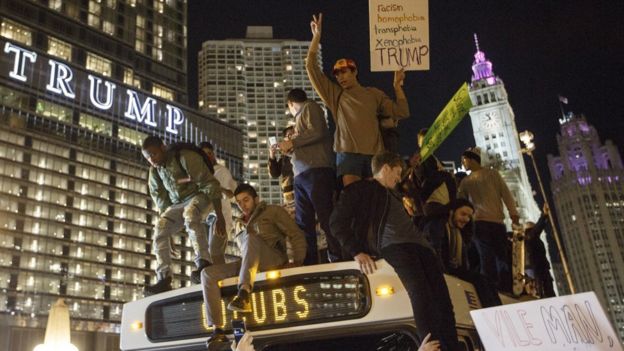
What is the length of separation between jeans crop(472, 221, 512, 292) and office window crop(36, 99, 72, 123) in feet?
299

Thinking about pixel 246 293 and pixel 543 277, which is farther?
pixel 543 277

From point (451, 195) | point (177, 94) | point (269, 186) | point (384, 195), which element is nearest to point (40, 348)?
point (384, 195)

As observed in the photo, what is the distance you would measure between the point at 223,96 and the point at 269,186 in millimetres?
29690

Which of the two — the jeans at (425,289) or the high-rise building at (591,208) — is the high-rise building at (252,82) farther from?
the jeans at (425,289)

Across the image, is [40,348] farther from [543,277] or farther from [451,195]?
[543,277]

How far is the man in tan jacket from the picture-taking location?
4172 millimetres

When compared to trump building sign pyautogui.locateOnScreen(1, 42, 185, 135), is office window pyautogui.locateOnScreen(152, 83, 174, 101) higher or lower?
higher

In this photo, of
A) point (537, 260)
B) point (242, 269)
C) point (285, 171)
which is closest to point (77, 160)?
point (285, 171)

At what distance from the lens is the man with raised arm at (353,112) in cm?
539

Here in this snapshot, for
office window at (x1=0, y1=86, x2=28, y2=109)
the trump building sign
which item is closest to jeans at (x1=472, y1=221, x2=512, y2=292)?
office window at (x1=0, y1=86, x2=28, y2=109)

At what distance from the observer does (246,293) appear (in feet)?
13.5

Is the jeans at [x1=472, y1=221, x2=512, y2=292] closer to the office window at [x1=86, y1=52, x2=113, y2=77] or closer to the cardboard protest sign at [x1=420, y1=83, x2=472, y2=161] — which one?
the cardboard protest sign at [x1=420, y1=83, x2=472, y2=161]

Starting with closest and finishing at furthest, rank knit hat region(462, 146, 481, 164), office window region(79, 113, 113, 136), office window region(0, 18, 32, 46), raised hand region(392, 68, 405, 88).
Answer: raised hand region(392, 68, 405, 88) < knit hat region(462, 146, 481, 164) < office window region(0, 18, 32, 46) < office window region(79, 113, 113, 136)

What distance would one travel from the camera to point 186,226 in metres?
6.38
